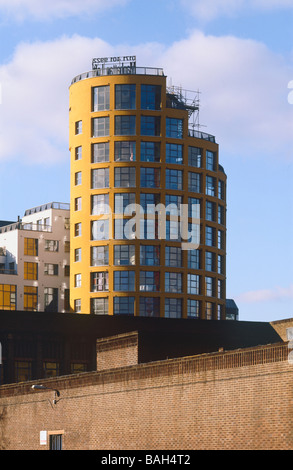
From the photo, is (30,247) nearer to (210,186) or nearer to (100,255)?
(100,255)

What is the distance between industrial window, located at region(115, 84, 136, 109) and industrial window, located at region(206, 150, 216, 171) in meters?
12.2

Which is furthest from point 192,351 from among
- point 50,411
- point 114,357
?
point 50,411

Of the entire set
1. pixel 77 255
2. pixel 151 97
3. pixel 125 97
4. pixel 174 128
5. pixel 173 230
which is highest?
pixel 151 97

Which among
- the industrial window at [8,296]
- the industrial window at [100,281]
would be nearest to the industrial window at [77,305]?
the industrial window at [100,281]

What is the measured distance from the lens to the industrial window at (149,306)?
110625mm

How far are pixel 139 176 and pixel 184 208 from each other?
22.5 ft

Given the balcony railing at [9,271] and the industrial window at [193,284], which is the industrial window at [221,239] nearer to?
the industrial window at [193,284]

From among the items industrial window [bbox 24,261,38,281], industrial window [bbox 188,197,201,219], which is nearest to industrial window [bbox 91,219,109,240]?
industrial window [bbox 188,197,201,219]

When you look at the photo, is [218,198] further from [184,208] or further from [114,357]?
[114,357]

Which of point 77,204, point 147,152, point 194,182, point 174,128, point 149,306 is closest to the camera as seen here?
point 149,306

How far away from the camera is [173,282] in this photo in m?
113

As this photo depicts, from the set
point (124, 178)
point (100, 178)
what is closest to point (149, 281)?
point (124, 178)

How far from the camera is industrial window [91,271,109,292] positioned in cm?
11181

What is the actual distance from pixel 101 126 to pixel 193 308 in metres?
25.2
